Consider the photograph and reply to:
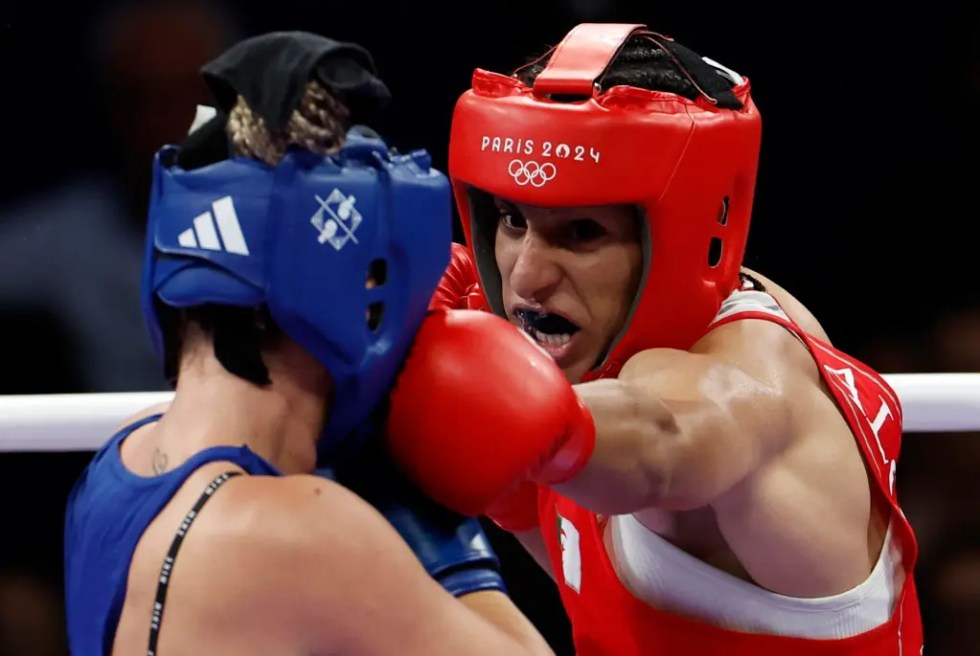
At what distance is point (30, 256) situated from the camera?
9.71ft

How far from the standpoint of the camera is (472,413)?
1199mm

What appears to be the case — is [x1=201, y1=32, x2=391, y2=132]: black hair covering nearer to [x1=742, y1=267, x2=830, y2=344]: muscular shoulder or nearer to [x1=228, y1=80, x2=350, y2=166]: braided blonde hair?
[x1=228, y1=80, x2=350, y2=166]: braided blonde hair

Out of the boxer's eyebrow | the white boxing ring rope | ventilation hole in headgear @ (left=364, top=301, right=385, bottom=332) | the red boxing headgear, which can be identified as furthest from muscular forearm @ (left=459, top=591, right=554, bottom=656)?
the white boxing ring rope

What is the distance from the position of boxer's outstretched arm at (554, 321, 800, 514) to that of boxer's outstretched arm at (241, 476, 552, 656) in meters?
0.30

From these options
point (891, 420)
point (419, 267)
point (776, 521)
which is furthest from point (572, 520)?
point (419, 267)

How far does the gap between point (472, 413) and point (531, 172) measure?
515mm

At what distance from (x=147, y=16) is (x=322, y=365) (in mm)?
2161

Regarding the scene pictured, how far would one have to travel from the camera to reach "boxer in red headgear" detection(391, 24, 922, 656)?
1.55 m

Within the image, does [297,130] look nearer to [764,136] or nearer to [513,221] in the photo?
[513,221]

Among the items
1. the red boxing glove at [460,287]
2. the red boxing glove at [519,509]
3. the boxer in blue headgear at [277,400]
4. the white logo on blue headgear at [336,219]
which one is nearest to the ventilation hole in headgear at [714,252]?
the red boxing glove at [460,287]

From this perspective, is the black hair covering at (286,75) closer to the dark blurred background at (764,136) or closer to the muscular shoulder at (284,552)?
the muscular shoulder at (284,552)

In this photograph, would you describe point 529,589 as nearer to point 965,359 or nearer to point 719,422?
point 965,359

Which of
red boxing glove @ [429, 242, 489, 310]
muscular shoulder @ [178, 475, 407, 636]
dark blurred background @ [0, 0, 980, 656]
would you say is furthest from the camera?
dark blurred background @ [0, 0, 980, 656]

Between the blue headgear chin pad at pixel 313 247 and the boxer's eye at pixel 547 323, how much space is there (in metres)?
0.57
